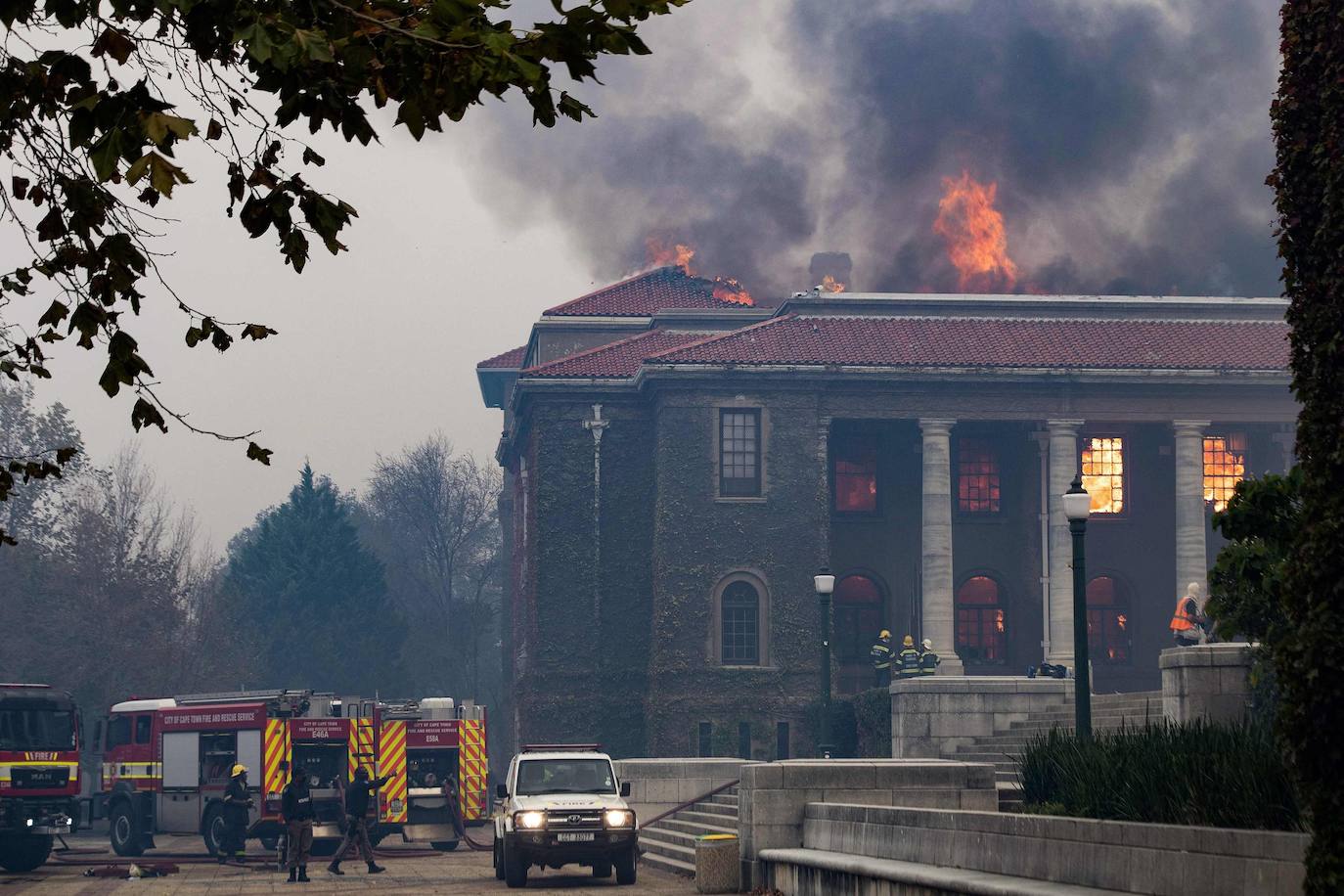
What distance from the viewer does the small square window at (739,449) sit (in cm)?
5584

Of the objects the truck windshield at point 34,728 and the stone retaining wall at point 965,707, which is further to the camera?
the stone retaining wall at point 965,707

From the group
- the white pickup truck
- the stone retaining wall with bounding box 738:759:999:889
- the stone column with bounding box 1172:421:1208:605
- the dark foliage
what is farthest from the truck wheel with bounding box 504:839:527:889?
the stone column with bounding box 1172:421:1208:605

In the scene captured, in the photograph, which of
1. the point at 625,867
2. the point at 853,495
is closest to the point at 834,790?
the point at 625,867

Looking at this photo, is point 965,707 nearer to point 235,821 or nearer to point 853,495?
point 235,821

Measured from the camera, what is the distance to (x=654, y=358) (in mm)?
54938

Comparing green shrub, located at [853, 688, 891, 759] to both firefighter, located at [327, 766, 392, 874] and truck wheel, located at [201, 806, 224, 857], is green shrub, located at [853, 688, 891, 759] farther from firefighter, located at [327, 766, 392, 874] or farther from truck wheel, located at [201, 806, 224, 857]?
firefighter, located at [327, 766, 392, 874]

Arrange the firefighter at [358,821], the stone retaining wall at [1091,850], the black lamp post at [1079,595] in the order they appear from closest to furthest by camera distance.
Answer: the stone retaining wall at [1091,850], the black lamp post at [1079,595], the firefighter at [358,821]

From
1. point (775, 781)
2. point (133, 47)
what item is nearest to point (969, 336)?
point (775, 781)

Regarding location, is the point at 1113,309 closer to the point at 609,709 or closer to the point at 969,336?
the point at 969,336

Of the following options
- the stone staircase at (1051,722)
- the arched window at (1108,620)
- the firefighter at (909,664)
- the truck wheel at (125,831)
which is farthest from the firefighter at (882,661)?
the truck wheel at (125,831)

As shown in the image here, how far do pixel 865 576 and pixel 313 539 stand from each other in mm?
32391

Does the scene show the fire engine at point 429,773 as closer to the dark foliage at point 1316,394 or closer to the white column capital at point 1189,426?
the white column capital at point 1189,426

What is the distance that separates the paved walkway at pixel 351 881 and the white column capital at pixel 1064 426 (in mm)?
27179

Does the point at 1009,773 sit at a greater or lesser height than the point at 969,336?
lesser
